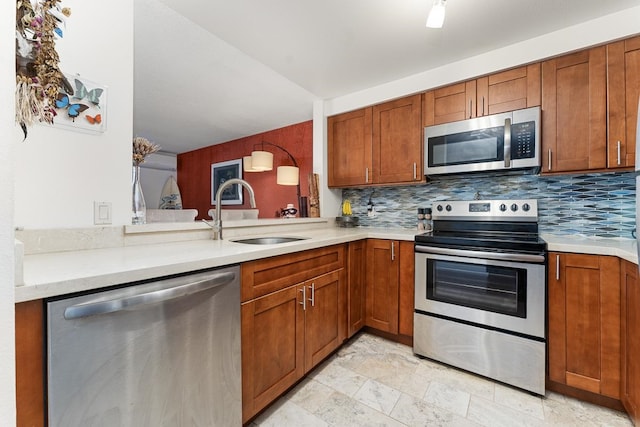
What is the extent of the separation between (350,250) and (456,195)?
1088 millimetres

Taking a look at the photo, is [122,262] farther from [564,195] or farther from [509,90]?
[564,195]

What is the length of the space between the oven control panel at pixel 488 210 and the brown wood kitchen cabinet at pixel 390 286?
1.53 ft

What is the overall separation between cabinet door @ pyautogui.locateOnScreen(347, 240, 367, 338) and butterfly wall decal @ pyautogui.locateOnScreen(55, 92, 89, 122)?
1.74 meters

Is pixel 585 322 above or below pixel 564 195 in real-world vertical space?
below

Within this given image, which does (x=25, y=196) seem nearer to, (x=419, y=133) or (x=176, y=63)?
(x=176, y=63)

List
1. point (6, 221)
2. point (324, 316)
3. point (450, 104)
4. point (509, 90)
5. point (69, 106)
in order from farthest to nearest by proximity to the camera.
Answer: point (450, 104)
point (509, 90)
point (324, 316)
point (69, 106)
point (6, 221)

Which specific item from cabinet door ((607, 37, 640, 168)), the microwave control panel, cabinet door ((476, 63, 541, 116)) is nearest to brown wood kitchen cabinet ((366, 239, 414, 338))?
the microwave control panel

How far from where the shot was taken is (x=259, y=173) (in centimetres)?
469

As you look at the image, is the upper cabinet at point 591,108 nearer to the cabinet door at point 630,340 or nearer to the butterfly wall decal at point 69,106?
the cabinet door at point 630,340

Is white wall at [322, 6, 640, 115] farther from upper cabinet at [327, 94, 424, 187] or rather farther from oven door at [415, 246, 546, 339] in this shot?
oven door at [415, 246, 546, 339]

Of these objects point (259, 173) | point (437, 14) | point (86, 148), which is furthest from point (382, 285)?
point (259, 173)

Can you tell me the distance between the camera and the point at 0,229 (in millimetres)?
549

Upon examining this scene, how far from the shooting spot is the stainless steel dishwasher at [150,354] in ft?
2.51

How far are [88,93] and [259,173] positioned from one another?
3.40m
